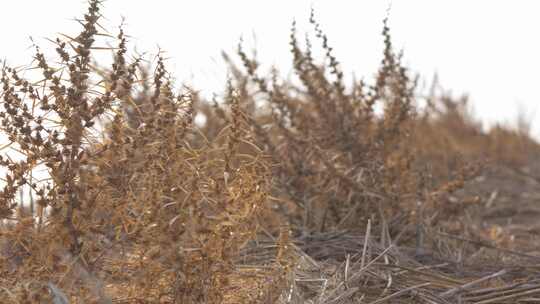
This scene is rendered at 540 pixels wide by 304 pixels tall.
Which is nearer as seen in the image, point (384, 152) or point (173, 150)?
point (173, 150)

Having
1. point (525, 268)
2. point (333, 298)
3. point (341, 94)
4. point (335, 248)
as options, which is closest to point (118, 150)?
point (333, 298)

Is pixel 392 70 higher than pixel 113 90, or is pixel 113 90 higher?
pixel 392 70

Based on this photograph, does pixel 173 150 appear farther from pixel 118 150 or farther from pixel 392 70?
pixel 392 70

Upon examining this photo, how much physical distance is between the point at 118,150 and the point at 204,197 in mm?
250

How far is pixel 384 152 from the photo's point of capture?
3.95 m

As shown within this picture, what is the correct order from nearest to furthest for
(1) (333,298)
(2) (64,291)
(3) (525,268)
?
(2) (64,291) → (1) (333,298) → (3) (525,268)

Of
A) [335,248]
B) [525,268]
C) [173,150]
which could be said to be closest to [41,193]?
[173,150]

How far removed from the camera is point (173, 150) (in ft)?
6.75

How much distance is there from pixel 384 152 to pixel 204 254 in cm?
209

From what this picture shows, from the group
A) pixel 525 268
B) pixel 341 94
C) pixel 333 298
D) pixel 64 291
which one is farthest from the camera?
pixel 341 94

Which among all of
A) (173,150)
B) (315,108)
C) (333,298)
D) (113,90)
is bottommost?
(333,298)

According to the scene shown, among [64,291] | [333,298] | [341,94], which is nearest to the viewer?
[64,291]

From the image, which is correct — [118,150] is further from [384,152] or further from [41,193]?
[384,152]

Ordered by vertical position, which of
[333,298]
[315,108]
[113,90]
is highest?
[315,108]
